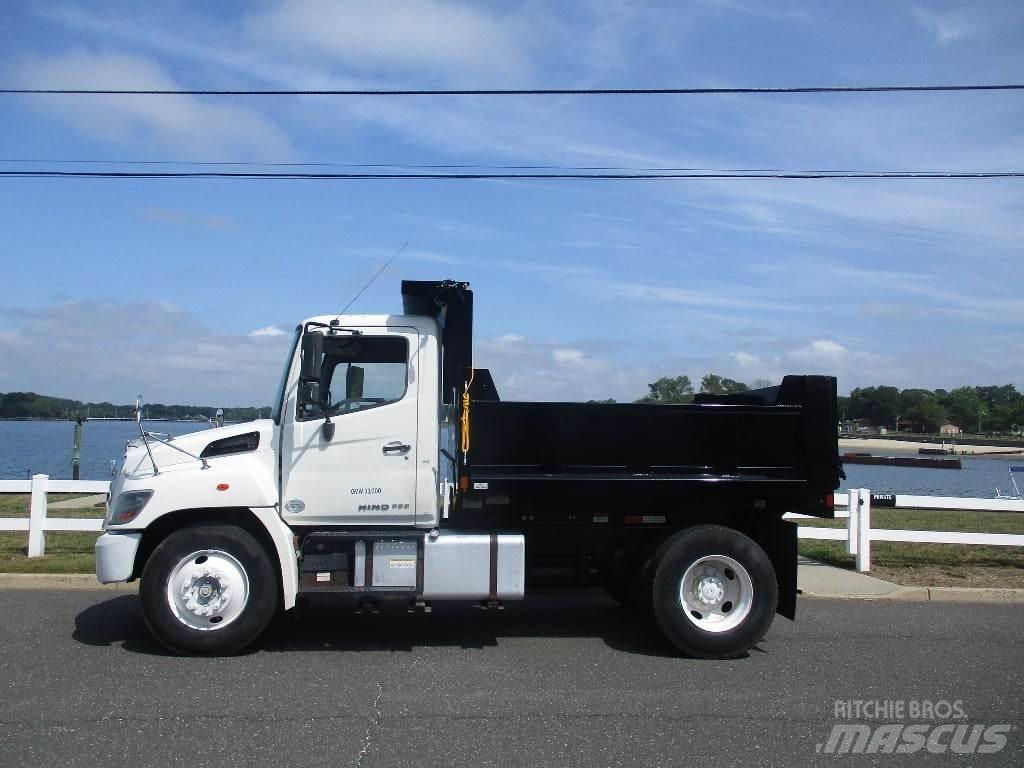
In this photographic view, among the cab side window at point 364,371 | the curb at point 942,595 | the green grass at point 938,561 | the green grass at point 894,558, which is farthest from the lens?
the green grass at point 938,561

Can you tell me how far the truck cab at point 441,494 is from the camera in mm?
7402

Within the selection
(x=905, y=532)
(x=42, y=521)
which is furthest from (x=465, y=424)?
(x=42, y=521)

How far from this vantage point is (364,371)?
26.1ft

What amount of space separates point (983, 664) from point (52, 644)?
7.57 metres

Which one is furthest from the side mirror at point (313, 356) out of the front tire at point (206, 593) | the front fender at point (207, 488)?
the front tire at point (206, 593)

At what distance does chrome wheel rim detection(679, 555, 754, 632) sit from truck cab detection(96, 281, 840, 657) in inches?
0.7

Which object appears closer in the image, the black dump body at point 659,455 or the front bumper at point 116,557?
the front bumper at point 116,557

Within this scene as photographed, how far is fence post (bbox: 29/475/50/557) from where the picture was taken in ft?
38.3

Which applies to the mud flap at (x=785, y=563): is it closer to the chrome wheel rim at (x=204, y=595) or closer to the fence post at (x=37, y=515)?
the chrome wheel rim at (x=204, y=595)

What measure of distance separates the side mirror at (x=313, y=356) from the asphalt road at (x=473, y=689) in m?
2.25

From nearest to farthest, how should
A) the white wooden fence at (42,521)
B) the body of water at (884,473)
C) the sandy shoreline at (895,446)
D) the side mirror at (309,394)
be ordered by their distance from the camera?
1. the side mirror at (309,394)
2. the white wooden fence at (42,521)
3. the body of water at (884,473)
4. the sandy shoreline at (895,446)

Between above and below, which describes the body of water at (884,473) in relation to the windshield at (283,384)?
below

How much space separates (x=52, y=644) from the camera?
25.3 ft

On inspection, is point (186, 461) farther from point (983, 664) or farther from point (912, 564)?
point (912, 564)
